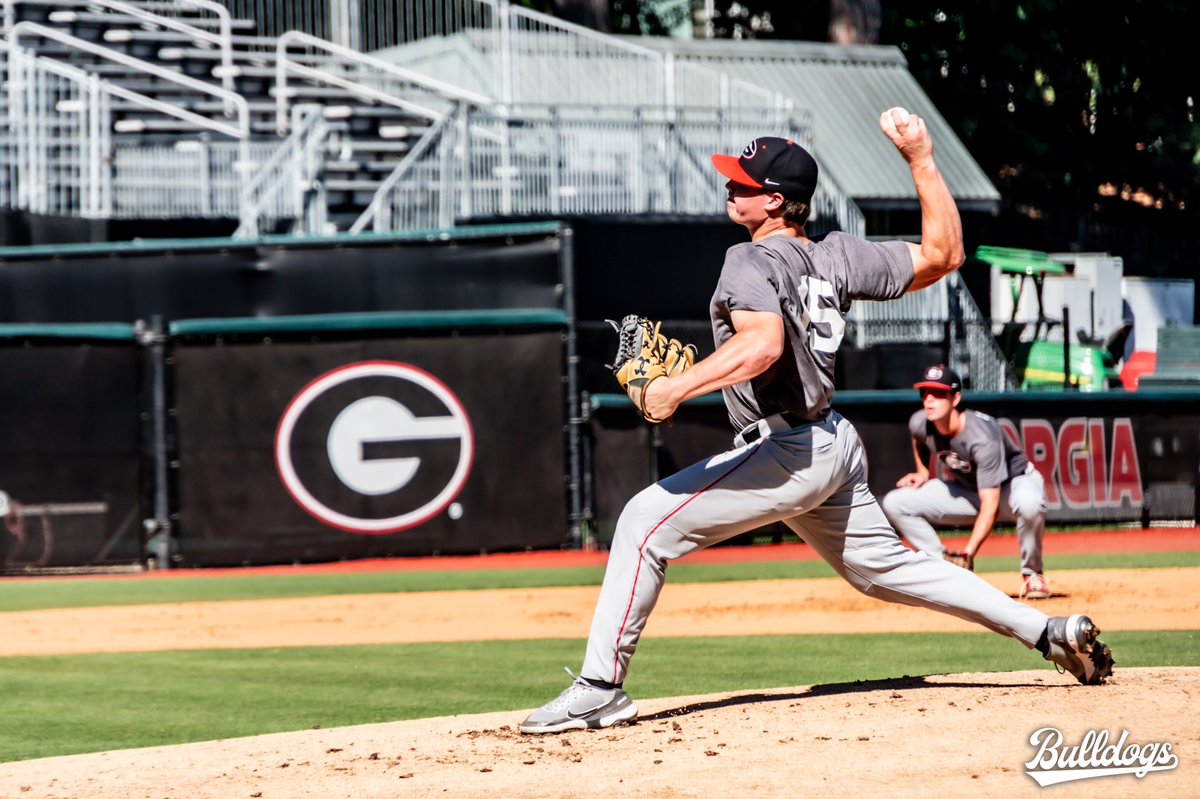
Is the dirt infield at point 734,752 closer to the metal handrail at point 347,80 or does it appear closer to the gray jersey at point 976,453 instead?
the gray jersey at point 976,453

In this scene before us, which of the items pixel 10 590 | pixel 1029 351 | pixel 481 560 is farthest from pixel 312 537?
pixel 1029 351

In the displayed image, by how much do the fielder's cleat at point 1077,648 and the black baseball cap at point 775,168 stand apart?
69.4 inches

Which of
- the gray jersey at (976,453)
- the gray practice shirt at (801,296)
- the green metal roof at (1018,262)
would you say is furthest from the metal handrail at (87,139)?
the gray practice shirt at (801,296)

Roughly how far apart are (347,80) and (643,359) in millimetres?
17395

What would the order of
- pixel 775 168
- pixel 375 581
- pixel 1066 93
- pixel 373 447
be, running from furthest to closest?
pixel 1066 93 → pixel 373 447 → pixel 375 581 → pixel 775 168

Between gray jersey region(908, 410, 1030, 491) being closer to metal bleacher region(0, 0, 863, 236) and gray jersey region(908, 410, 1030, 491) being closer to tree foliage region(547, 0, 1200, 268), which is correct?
metal bleacher region(0, 0, 863, 236)

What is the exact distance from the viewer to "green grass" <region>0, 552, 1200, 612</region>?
11.5m

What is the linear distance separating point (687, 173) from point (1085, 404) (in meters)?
7.17

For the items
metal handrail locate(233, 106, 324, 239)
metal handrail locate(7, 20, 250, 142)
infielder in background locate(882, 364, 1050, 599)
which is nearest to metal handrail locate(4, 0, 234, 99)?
metal handrail locate(7, 20, 250, 142)

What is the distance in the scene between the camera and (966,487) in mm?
10258

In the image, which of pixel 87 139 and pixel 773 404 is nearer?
pixel 773 404

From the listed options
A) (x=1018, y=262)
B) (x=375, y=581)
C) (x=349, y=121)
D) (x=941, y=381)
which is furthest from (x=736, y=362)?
(x=349, y=121)

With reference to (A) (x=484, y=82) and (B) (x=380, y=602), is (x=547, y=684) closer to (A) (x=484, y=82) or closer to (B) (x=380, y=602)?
(B) (x=380, y=602)

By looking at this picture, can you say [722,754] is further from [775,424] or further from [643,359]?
[643,359]
